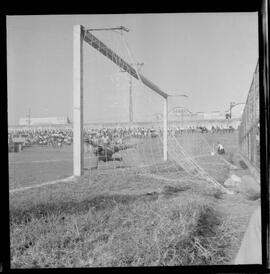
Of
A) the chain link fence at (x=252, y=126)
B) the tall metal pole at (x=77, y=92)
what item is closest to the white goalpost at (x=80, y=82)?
the tall metal pole at (x=77, y=92)

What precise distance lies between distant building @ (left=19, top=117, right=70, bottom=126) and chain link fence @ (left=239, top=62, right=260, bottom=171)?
4.56 feet

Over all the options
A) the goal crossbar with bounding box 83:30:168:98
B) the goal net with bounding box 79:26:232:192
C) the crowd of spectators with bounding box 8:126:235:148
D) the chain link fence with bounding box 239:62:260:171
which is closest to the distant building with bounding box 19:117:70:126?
the crowd of spectators with bounding box 8:126:235:148

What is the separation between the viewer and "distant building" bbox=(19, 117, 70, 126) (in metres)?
3.40

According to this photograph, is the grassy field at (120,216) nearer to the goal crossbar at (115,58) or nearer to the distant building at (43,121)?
the distant building at (43,121)

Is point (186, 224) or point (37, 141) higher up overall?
point (37, 141)

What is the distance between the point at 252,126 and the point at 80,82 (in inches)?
54.7

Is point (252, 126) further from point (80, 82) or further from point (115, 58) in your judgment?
point (80, 82)

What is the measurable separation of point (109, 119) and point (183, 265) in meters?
1.26

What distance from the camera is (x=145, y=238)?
11.1 ft

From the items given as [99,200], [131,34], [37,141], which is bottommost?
[99,200]

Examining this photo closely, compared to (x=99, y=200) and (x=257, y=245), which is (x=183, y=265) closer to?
(x=257, y=245)

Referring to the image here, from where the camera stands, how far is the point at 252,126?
3430 mm

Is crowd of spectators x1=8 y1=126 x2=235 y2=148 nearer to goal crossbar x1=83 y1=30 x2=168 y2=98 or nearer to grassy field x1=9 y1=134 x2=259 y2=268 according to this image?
grassy field x1=9 y1=134 x2=259 y2=268

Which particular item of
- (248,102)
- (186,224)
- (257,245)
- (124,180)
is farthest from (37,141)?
(257,245)
